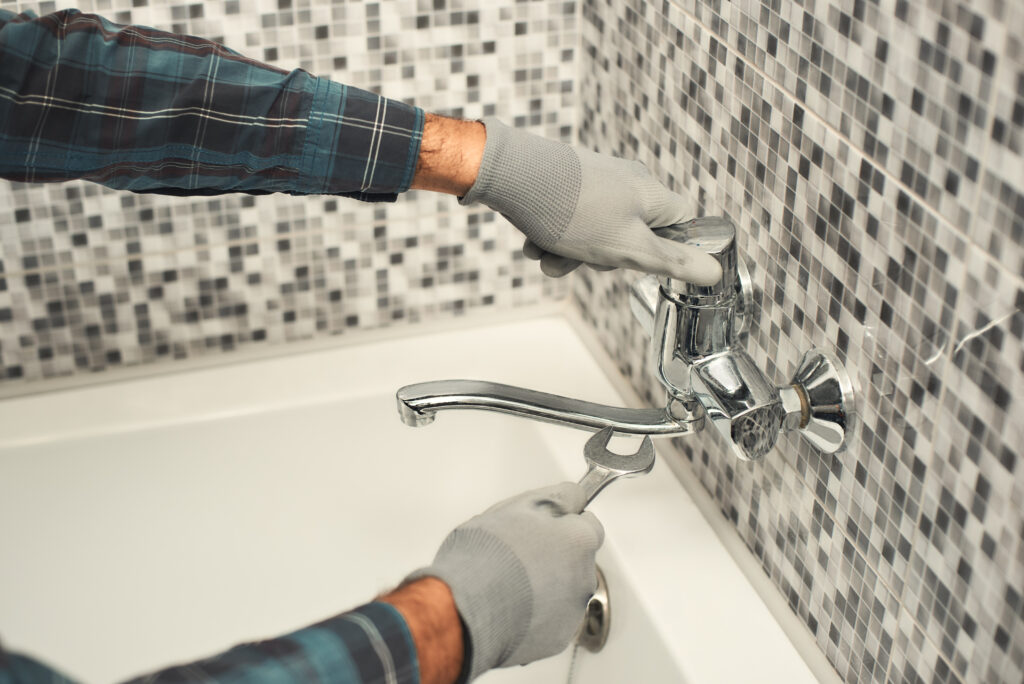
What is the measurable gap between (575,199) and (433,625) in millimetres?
285

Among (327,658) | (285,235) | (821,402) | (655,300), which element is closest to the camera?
(327,658)

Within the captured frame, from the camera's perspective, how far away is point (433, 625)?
0.56m

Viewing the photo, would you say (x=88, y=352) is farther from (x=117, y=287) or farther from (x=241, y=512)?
(x=241, y=512)

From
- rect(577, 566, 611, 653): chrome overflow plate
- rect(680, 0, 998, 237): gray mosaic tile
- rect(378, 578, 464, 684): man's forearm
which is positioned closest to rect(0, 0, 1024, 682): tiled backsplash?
rect(680, 0, 998, 237): gray mosaic tile

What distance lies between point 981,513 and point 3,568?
0.78 metres

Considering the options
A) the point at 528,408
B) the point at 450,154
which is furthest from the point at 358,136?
the point at 528,408

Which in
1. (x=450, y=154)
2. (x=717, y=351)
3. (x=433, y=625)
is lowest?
(x=433, y=625)

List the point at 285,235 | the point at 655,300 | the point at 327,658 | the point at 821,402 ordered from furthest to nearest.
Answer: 1. the point at 285,235
2. the point at 655,300
3. the point at 821,402
4. the point at 327,658

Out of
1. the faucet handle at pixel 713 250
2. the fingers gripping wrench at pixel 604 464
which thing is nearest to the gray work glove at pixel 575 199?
the faucet handle at pixel 713 250

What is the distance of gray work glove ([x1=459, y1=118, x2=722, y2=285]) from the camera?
688 millimetres

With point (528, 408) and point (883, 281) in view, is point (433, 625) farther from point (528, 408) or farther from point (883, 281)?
point (883, 281)

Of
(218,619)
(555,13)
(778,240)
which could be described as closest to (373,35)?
(555,13)

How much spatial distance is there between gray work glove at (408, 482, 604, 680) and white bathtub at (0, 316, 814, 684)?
23cm

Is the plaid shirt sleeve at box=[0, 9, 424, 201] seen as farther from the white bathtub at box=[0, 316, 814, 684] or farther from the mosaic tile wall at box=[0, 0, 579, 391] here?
the white bathtub at box=[0, 316, 814, 684]
